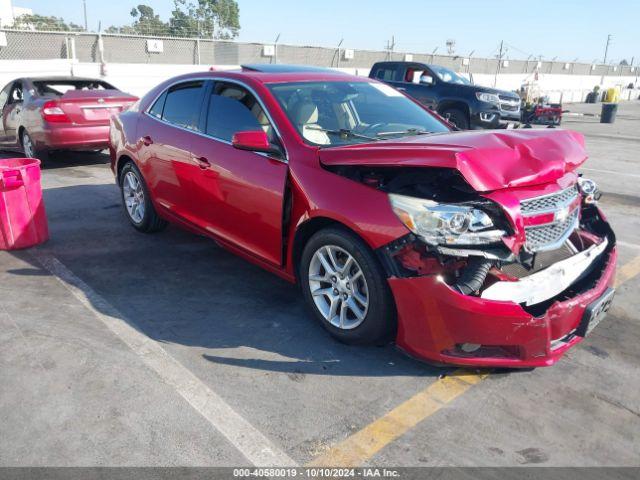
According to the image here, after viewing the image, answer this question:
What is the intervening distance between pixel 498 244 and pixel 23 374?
9.18 ft

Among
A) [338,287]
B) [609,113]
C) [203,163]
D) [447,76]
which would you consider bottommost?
[338,287]

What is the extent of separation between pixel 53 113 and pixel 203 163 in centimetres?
548

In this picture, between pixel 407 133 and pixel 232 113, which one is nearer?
pixel 407 133

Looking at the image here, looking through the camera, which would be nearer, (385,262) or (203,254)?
(385,262)

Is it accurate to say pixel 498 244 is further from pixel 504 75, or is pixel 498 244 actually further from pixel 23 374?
pixel 504 75

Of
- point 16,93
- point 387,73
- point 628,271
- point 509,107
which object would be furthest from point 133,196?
A: point 509,107

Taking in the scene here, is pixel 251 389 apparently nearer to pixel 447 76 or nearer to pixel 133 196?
pixel 133 196

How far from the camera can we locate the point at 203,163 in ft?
14.4

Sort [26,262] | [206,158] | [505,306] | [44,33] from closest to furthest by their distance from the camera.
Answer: [505,306] < [206,158] < [26,262] < [44,33]

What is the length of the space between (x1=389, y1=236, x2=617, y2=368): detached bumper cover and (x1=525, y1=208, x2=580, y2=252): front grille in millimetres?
339

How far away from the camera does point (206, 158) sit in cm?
437

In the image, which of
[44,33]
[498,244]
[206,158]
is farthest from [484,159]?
[44,33]

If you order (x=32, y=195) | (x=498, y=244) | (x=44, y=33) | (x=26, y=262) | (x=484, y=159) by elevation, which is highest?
(x=44, y=33)

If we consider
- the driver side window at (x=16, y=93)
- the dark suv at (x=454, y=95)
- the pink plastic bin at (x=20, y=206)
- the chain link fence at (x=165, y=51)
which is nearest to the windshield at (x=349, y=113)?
the pink plastic bin at (x=20, y=206)
